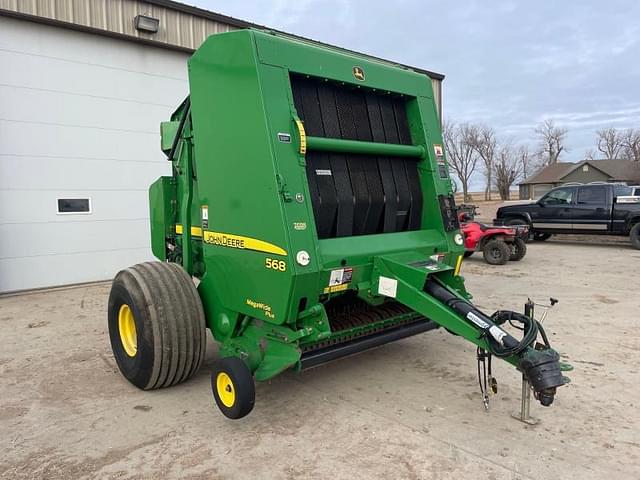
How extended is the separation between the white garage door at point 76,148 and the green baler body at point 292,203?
17.2 ft

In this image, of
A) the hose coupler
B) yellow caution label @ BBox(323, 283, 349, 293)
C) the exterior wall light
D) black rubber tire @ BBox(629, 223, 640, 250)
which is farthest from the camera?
black rubber tire @ BBox(629, 223, 640, 250)

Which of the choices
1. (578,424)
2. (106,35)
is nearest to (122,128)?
(106,35)

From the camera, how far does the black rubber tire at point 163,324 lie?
3783mm

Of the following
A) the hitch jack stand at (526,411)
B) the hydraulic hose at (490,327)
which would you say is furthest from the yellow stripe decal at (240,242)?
the hitch jack stand at (526,411)

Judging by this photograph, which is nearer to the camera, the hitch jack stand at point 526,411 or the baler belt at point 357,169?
the hitch jack stand at point 526,411

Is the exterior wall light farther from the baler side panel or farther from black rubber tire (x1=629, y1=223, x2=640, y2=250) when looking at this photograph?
black rubber tire (x1=629, y1=223, x2=640, y2=250)

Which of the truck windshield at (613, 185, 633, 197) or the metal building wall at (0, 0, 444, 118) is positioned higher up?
the metal building wall at (0, 0, 444, 118)

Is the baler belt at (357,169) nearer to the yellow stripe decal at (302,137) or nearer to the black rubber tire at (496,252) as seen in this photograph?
the yellow stripe decal at (302,137)

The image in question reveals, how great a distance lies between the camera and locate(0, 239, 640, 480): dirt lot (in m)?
2.90

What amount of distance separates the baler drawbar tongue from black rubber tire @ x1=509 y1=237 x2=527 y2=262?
7.88 m

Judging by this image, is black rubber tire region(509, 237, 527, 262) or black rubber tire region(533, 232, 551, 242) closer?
black rubber tire region(509, 237, 527, 262)

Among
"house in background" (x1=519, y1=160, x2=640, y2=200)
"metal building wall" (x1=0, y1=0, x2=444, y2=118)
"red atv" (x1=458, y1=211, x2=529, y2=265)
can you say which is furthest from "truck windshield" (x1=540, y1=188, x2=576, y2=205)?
"house in background" (x1=519, y1=160, x2=640, y2=200)

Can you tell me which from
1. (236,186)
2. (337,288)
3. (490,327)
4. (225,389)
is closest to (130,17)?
(236,186)

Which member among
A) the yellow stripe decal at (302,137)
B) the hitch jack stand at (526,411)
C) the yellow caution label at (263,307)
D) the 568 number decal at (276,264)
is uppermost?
the yellow stripe decal at (302,137)
